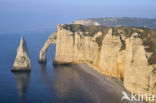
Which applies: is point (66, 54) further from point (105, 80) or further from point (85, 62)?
point (105, 80)

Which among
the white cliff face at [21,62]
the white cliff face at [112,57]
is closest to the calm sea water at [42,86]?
the white cliff face at [21,62]

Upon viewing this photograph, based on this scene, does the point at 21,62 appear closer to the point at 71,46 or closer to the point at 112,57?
the point at 71,46

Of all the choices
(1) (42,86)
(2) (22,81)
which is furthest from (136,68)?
(2) (22,81)

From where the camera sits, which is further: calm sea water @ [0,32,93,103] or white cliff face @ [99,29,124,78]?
white cliff face @ [99,29,124,78]

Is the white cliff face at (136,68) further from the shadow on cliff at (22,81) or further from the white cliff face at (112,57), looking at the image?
the shadow on cliff at (22,81)

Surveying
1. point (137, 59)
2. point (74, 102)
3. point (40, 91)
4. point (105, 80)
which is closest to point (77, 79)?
point (105, 80)

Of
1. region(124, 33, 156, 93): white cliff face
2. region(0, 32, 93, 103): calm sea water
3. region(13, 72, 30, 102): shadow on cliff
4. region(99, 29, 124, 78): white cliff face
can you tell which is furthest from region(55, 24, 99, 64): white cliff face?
region(124, 33, 156, 93): white cliff face

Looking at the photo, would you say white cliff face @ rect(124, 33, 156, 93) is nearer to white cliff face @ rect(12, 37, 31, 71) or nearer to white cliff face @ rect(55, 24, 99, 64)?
white cliff face @ rect(55, 24, 99, 64)

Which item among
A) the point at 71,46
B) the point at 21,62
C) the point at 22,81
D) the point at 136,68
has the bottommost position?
the point at 22,81
